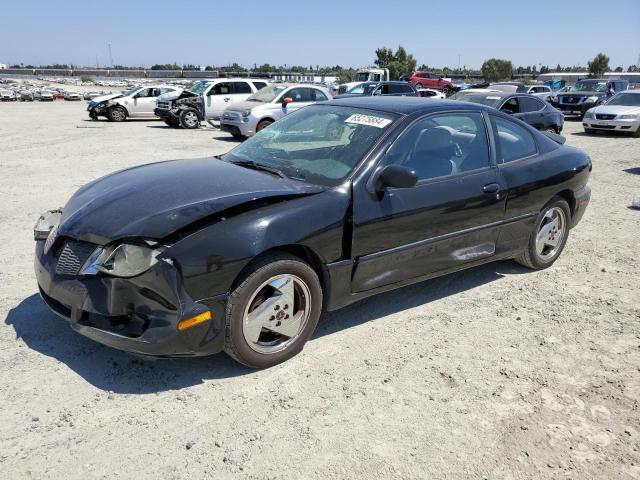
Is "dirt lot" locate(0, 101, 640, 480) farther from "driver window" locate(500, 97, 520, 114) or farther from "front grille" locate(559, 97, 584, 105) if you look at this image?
"front grille" locate(559, 97, 584, 105)

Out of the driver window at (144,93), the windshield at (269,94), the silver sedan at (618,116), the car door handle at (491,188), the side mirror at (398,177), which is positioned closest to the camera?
the side mirror at (398,177)

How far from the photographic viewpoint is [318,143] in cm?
→ 410

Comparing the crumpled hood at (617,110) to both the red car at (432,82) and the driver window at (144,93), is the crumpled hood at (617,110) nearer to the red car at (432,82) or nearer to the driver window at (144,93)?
the driver window at (144,93)

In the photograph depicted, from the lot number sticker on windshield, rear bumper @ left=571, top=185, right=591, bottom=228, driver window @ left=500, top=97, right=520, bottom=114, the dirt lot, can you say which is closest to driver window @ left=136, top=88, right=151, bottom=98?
driver window @ left=500, top=97, right=520, bottom=114

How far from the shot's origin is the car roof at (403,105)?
13.4 ft

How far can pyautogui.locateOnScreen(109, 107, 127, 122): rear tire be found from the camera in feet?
71.2

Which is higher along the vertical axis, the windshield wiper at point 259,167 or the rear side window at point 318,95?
the windshield wiper at point 259,167

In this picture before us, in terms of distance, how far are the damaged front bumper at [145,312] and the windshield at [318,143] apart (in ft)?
3.95

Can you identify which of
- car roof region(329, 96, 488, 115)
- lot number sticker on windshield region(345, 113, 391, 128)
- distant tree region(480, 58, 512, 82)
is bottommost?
distant tree region(480, 58, 512, 82)

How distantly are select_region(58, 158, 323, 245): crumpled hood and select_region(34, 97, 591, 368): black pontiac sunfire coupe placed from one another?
12mm

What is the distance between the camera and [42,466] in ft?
7.98

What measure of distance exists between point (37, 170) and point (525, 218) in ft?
28.6

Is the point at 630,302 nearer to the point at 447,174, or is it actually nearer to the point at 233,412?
the point at 447,174

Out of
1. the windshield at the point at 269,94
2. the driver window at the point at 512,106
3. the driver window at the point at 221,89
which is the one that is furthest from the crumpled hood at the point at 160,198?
the driver window at the point at 221,89
